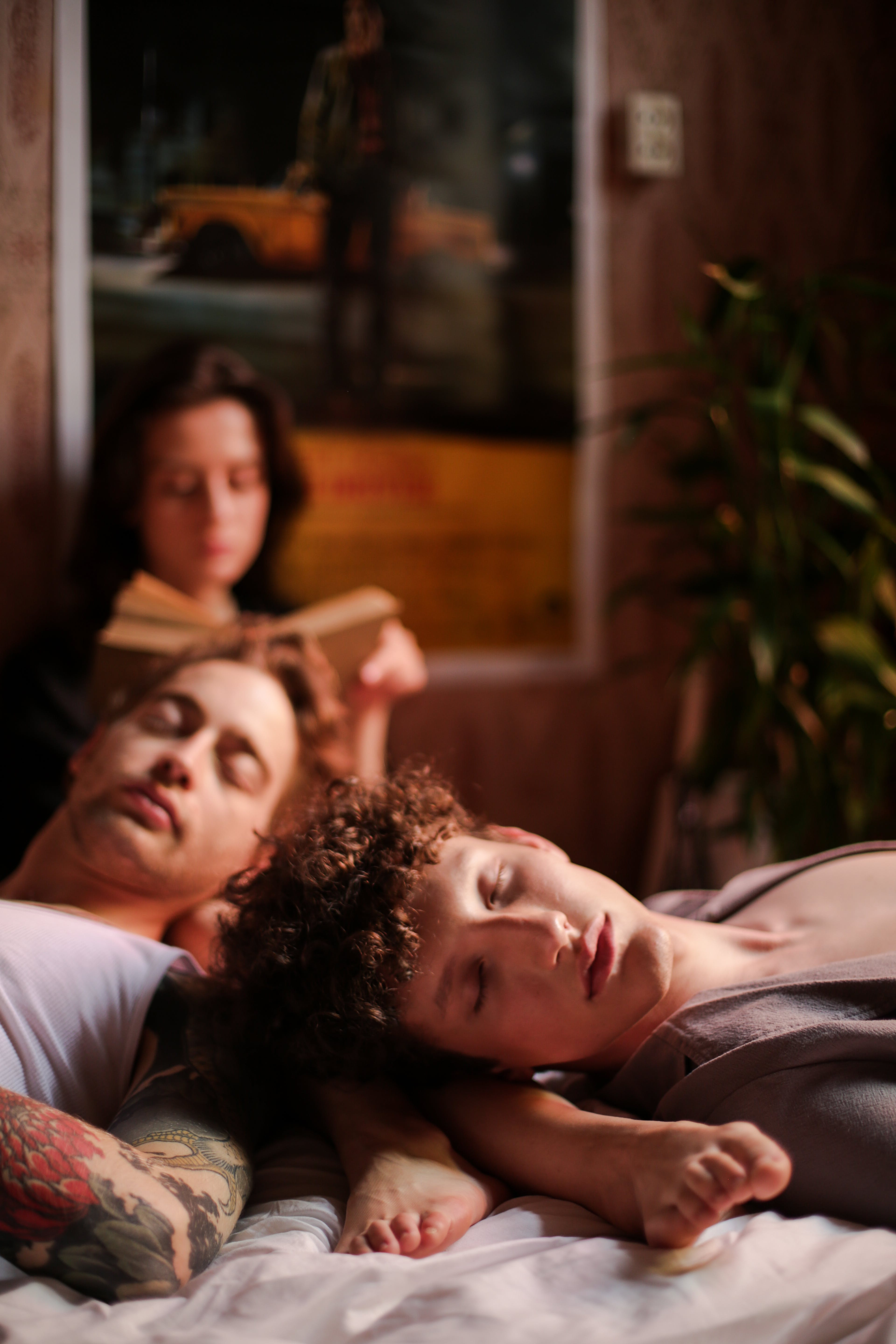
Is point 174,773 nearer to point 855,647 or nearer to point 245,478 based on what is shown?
point 245,478

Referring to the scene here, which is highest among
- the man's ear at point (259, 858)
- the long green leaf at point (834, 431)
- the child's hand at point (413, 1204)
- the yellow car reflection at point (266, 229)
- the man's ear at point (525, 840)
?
the yellow car reflection at point (266, 229)

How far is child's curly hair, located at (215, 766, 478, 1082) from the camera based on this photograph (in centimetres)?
91

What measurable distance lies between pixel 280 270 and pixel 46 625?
880 mm

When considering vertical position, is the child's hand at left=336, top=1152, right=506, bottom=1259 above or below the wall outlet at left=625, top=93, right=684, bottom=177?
below

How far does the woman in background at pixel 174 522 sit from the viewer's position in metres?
1.81

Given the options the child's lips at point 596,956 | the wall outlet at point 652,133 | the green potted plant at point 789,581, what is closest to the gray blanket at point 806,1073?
the child's lips at point 596,956

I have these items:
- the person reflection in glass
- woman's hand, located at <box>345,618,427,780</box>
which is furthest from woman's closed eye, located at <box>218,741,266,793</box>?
the person reflection in glass

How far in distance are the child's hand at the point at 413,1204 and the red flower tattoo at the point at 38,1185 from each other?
0.21m

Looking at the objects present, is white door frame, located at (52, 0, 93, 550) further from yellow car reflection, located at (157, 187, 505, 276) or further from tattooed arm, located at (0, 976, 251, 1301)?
tattooed arm, located at (0, 976, 251, 1301)

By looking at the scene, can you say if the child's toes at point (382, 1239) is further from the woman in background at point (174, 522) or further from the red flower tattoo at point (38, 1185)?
the woman in background at point (174, 522)

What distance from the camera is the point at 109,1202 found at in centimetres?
74

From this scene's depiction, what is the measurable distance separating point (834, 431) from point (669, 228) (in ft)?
3.17

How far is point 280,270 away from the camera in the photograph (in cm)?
216

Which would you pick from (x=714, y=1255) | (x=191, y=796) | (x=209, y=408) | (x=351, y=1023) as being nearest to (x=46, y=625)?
(x=209, y=408)
